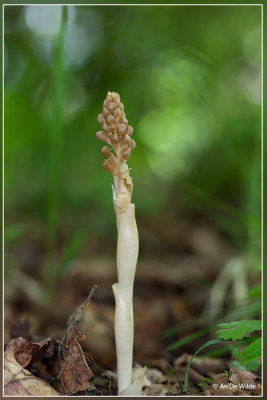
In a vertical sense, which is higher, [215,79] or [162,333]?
[215,79]

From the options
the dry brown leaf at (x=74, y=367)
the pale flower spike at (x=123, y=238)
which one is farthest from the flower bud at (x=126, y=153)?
the dry brown leaf at (x=74, y=367)

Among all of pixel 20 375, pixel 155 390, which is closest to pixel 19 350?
pixel 20 375

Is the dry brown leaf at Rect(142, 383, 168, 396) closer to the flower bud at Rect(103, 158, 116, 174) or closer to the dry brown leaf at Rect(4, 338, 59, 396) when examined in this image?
the dry brown leaf at Rect(4, 338, 59, 396)

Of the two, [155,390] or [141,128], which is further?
[141,128]

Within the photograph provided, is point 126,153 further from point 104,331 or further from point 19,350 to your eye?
point 104,331

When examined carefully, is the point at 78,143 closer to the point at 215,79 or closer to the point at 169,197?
the point at 169,197

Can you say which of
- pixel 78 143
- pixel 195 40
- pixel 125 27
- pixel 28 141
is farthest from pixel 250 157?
pixel 28 141
